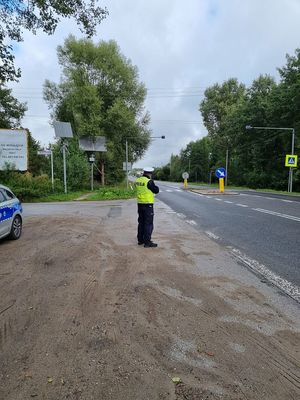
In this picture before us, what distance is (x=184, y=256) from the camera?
6.72m

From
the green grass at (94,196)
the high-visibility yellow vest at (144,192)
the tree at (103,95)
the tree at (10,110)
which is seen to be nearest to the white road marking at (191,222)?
the high-visibility yellow vest at (144,192)

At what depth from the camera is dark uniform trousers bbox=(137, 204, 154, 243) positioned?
7.64m

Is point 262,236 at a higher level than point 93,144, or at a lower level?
lower

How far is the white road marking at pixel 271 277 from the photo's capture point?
4.70 m

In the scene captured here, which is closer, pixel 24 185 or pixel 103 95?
pixel 24 185

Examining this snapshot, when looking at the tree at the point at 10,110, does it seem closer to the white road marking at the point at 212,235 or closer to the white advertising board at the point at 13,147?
the white advertising board at the point at 13,147

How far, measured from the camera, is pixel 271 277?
17.6ft

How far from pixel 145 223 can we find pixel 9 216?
3.36 metres

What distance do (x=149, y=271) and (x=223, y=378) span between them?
296 cm

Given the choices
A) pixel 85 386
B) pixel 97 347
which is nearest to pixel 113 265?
pixel 97 347

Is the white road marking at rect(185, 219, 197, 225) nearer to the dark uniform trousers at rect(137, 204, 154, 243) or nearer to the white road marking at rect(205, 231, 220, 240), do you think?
the white road marking at rect(205, 231, 220, 240)

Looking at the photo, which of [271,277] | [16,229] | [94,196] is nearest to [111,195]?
[94,196]

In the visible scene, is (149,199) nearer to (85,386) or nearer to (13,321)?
(13,321)

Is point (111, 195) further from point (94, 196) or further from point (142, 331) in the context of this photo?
point (142, 331)
